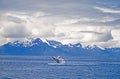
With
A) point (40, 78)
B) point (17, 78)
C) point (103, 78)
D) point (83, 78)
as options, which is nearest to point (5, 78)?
point (17, 78)

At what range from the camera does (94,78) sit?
142125 mm

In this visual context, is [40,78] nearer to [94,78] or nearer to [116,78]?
[94,78]

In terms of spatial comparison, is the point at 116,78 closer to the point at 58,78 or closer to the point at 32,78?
the point at 58,78

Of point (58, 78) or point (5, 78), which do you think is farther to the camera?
point (58, 78)

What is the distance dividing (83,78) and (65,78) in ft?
27.6

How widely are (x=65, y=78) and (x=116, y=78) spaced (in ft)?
77.2

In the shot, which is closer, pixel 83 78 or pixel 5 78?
pixel 5 78

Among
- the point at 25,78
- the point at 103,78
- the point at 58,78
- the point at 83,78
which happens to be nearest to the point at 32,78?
the point at 25,78

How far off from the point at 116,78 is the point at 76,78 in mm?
18401

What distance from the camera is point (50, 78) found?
468ft

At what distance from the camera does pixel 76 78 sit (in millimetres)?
143375

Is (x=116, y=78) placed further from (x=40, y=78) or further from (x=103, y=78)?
(x=40, y=78)

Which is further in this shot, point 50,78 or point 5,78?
point 50,78

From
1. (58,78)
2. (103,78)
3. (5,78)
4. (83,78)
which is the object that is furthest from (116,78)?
(5,78)
